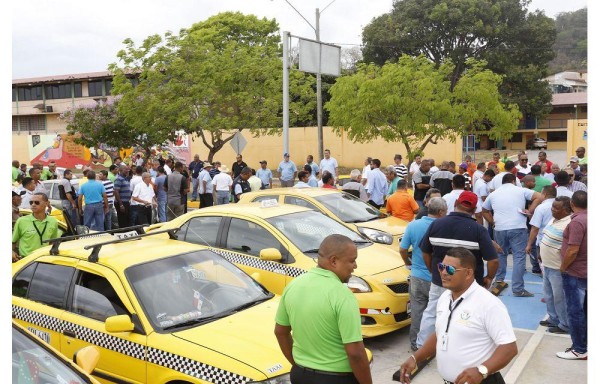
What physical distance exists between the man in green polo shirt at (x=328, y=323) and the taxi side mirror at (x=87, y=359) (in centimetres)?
143

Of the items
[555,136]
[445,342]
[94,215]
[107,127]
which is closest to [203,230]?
[445,342]

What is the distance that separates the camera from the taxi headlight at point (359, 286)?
7184 mm

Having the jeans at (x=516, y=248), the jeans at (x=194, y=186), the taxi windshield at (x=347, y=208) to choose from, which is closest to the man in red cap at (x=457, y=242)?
the jeans at (x=516, y=248)

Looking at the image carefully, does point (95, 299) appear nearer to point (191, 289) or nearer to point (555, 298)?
point (191, 289)

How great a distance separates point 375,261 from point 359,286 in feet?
1.96

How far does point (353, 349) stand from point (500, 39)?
147 feet

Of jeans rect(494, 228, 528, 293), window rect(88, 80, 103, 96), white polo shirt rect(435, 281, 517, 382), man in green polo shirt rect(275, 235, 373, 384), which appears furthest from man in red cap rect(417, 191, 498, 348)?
window rect(88, 80, 103, 96)

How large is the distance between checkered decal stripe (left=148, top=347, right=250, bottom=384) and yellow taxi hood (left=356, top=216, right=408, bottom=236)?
18.4 ft

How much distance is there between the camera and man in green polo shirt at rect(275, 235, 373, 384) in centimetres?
368

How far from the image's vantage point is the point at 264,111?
2697 cm

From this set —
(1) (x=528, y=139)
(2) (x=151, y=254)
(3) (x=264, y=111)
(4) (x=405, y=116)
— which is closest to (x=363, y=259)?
(2) (x=151, y=254)

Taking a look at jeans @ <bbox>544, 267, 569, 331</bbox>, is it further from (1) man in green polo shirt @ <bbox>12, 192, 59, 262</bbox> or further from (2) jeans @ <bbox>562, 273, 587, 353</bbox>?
(1) man in green polo shirt @ <bbox>12, 192, 59, 262</bbox>

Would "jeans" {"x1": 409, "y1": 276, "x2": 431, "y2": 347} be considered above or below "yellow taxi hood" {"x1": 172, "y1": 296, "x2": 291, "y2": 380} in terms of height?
below

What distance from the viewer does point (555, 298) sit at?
716cm
